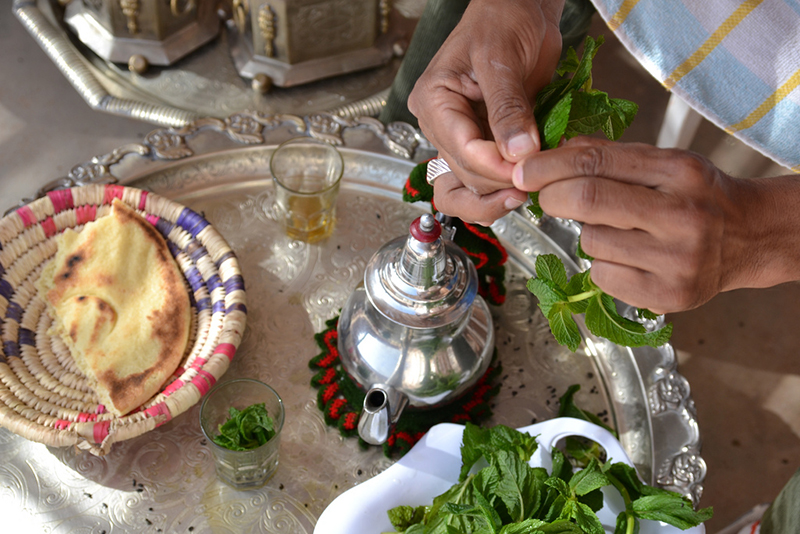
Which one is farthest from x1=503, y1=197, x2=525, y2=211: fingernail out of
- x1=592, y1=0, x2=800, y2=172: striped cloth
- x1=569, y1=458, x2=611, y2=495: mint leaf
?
x1=592, y1=0, x2=800, y2=172: striped cloth

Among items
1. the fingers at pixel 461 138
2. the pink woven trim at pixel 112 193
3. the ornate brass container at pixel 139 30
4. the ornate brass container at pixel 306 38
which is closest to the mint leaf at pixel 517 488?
the fingers at pixel 461 138

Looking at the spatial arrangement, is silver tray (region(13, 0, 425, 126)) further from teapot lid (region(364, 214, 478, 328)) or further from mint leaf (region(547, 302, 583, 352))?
mint leaf (region(547, 302, 583, 352))

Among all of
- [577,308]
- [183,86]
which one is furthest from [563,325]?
[183,86]

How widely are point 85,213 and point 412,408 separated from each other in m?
0.59

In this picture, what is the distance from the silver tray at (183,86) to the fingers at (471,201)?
897 mm

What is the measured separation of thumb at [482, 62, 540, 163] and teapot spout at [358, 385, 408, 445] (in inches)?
12.6

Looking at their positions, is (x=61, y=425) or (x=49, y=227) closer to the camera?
(x=61, y=425)

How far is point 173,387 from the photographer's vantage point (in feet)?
2.73

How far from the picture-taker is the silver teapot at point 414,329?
749 millimetres

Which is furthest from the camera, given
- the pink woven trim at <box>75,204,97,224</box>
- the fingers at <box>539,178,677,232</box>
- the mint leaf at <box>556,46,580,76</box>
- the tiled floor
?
the tiled floor

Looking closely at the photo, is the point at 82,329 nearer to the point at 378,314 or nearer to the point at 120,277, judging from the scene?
the point at 120,277

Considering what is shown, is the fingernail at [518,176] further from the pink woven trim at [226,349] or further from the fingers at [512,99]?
the pink woven trim at [226,349]

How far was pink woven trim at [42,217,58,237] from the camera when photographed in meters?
0.95

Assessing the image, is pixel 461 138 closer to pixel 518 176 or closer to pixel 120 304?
pixel 518 176
